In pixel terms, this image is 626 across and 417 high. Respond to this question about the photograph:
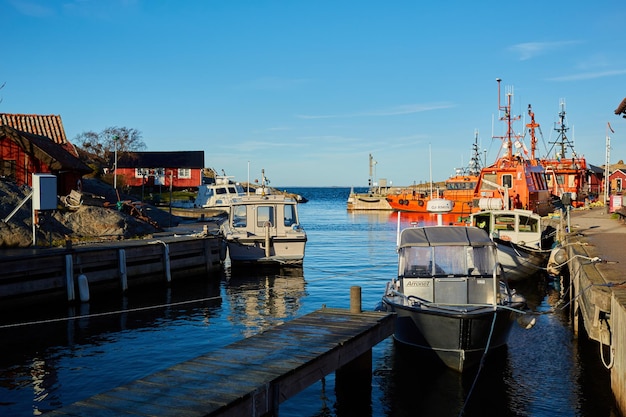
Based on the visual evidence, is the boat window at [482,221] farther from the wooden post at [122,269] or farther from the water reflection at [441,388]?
the wooden post at [122,269]

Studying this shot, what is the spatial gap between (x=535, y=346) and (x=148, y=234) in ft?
66.3

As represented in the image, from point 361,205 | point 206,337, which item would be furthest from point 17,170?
point 361,205

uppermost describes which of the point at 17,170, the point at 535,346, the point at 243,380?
the point at 17,170

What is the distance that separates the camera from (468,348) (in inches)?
514

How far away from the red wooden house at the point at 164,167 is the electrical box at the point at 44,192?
48.8 m

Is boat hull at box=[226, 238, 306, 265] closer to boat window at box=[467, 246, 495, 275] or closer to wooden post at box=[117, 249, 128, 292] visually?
wooden post at box=[117, 249, 128, 292]

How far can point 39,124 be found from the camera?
41.4m

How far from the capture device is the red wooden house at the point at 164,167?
7231 cm

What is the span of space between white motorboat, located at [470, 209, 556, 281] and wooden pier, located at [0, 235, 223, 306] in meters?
12.5

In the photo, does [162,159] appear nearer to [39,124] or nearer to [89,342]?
[39,124]

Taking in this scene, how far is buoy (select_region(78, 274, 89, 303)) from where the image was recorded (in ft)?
66.9

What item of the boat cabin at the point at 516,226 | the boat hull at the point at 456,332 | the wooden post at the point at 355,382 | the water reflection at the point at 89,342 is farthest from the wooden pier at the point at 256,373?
the boat cabin at the point at 516,226

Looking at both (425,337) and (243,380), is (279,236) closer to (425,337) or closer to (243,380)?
(425,337)

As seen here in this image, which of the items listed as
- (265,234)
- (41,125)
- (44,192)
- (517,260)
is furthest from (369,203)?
(44,192)
